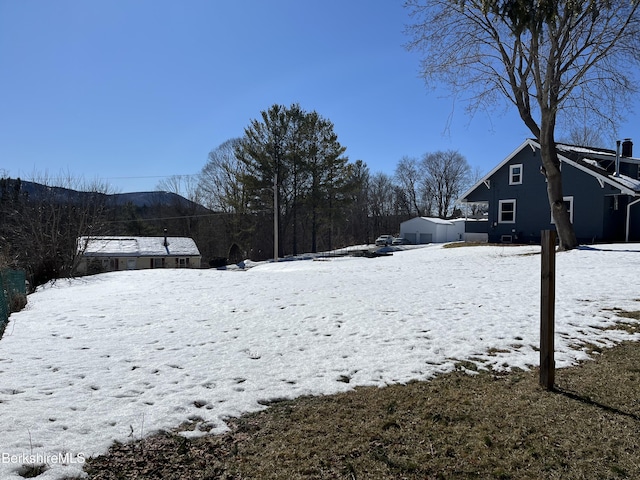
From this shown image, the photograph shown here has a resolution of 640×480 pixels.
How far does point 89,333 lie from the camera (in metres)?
5.93

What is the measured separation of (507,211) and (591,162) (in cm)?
495

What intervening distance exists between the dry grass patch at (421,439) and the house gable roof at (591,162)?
63.9 ft

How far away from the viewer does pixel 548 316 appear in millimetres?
3785

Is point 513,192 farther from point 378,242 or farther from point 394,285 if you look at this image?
point 378,242

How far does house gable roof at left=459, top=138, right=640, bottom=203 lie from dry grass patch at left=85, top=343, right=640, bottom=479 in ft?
63.9

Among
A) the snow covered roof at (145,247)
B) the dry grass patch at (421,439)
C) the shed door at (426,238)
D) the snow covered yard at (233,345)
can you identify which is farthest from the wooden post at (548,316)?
the shed door at (426,238)

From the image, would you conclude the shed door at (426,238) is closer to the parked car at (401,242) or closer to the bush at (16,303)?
the parked car at (401,242)

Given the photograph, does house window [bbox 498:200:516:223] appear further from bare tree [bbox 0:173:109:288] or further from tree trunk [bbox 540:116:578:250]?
bare tree [bbox 0:173:109:288]

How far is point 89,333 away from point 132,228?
4544 centimetres

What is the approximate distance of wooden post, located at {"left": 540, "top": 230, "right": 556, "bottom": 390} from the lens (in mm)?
3729

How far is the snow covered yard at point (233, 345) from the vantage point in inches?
130

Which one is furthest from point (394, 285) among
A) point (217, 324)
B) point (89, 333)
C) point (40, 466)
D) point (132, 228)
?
point (132, 228)

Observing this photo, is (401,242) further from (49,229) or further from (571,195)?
(49,229)

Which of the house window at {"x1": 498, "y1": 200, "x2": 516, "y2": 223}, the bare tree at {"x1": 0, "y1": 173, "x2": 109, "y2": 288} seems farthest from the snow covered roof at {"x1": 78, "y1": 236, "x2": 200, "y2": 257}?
the house window at {"x1": 498, "y1": 200, "x2": 516, "y2": 223}
